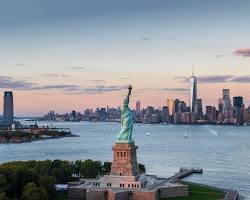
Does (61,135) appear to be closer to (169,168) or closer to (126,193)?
(169,168)

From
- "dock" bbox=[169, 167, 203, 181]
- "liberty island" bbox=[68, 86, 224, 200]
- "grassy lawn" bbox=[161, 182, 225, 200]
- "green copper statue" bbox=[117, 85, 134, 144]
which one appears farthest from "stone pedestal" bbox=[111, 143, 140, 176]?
"dock" bbox=[169, 167, 203, 181]

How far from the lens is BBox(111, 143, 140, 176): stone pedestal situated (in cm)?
4697

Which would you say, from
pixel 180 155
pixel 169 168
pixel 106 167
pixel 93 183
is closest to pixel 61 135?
pixel 180 155

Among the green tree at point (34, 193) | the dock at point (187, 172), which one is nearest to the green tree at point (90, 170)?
the dock at point (187, 172)

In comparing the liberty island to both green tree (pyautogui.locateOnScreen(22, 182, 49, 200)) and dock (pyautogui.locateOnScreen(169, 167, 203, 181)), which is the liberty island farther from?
dock (pyautogui.locateOnScreen(169, 167, 203, 181))

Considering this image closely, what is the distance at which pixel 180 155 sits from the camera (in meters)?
98.4

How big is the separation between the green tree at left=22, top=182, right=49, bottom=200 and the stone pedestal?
23.5 ft

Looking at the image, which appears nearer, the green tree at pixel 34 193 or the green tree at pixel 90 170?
the green tree at pixel 34 193

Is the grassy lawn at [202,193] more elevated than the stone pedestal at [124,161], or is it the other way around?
the stone pedestal at [124,161]

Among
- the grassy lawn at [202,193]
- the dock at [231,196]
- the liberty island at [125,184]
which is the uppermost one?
the liberty island at [125,184]

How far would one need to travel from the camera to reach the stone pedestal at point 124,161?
46969 millimetres

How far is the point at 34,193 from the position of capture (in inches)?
1628

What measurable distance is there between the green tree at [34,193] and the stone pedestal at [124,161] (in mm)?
7167

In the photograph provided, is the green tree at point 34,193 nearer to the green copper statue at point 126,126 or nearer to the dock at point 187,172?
the green copper statue at point 126,126
